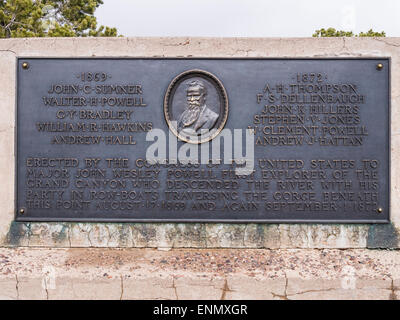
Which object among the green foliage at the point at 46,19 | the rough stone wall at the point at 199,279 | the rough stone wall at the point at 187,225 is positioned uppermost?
the green foliage at the point at 46,19

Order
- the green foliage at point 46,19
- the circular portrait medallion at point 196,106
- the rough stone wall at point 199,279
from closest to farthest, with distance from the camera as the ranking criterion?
the rough stone wall at point 199,279 → the circular portrait medallion at point 196,106 → the green foliage at point 46,19

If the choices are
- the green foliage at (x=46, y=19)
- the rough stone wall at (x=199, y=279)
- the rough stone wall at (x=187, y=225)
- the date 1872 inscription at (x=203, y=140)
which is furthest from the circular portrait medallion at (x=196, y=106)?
the green foliage at (x=46, y=19)

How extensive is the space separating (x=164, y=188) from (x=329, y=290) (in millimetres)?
2059

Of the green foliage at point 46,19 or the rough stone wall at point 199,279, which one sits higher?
the green foliage at point 46,19

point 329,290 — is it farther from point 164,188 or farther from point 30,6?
point 30,6

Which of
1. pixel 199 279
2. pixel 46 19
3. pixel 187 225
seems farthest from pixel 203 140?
pixel 46 19

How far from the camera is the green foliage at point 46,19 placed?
40.4 feet

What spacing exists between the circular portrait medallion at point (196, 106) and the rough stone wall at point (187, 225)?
0.31 meters

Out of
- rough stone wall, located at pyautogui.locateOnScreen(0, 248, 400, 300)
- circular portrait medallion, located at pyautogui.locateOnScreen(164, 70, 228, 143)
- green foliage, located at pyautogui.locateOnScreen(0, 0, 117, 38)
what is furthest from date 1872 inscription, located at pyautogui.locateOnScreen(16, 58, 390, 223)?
green foliage, located at pyautogui.locateOnScreen(0, 0, 117, 38)

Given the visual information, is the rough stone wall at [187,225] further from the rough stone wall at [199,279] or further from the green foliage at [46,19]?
the green foliage at [46,19]

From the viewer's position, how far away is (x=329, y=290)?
3297 millimetres

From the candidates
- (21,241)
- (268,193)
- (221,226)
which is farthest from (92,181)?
(268,193)

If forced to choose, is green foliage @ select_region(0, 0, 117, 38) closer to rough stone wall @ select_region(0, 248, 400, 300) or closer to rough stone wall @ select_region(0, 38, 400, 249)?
rough stone wall @ select_region(0, 38, 400, 249)

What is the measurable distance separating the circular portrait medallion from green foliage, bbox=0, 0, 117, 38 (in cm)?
1006
